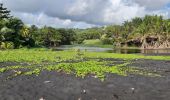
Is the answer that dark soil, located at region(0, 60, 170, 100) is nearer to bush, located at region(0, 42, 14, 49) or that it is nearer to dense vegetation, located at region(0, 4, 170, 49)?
bush, located at region(0, 42, 14, 49)

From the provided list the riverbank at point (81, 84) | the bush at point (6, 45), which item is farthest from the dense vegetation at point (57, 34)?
the riverbank at point (81, 84)

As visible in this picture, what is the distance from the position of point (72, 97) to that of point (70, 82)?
4366mm

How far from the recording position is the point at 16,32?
3580 inches

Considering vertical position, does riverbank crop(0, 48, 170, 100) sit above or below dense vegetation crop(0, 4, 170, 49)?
below

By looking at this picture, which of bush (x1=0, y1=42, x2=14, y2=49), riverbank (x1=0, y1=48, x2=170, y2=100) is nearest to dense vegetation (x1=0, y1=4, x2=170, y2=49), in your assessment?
bush (x1=0, y1=42, x2=14, y2=49)

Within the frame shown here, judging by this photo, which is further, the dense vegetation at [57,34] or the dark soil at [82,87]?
the dense vegetation at [57,34]

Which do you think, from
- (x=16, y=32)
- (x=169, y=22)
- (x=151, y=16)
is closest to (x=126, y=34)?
(x=151, y=16)

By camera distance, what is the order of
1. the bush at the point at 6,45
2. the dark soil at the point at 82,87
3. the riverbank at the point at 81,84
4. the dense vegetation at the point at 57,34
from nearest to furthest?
the dark soil at the point at 82,87 → the riverbank at the point at 81,84 → the bush at the point at 6,45 → the dense vegetation at the point at 57,34

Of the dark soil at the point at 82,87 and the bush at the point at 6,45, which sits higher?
the bush at the point at 6,45

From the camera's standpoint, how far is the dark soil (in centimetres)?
2100

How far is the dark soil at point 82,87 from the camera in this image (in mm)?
21000

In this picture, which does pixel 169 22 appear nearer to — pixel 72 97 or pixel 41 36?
pixel 41 36

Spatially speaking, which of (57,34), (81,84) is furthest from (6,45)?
(57,34)

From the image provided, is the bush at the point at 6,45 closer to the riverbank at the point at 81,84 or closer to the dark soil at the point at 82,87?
the riverbank at the point at 81,84
